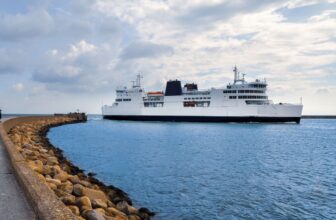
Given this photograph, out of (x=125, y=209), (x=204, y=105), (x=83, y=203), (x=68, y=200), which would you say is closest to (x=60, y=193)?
(x=68, y=200)

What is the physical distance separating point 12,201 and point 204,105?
73876mm

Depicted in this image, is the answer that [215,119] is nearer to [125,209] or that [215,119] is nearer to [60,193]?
[125,209]

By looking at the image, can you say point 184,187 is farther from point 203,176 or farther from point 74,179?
point 74,179

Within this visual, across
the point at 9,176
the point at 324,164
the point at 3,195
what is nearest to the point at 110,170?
the point at 9,176

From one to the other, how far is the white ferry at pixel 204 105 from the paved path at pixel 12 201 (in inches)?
2707

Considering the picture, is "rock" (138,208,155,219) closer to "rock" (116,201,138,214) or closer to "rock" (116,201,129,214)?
"rock" (116,201,138,214)

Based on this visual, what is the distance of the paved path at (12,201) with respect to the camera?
5793 millimetres

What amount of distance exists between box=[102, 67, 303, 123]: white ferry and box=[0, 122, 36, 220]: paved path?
68.8 m

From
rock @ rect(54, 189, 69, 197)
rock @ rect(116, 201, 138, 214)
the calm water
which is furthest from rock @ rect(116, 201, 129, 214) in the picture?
rock @ rect(54, 189, 69, 197)

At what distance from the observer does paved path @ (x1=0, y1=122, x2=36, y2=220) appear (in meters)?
5.79

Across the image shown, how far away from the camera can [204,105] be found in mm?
79500

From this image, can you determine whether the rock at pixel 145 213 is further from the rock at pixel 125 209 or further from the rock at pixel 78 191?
the rock at pixel 78 191

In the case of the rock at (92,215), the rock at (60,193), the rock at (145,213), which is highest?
the rock at (60,193)

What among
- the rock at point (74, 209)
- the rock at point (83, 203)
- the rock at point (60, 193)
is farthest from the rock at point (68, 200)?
the rock at point (60, 193)
